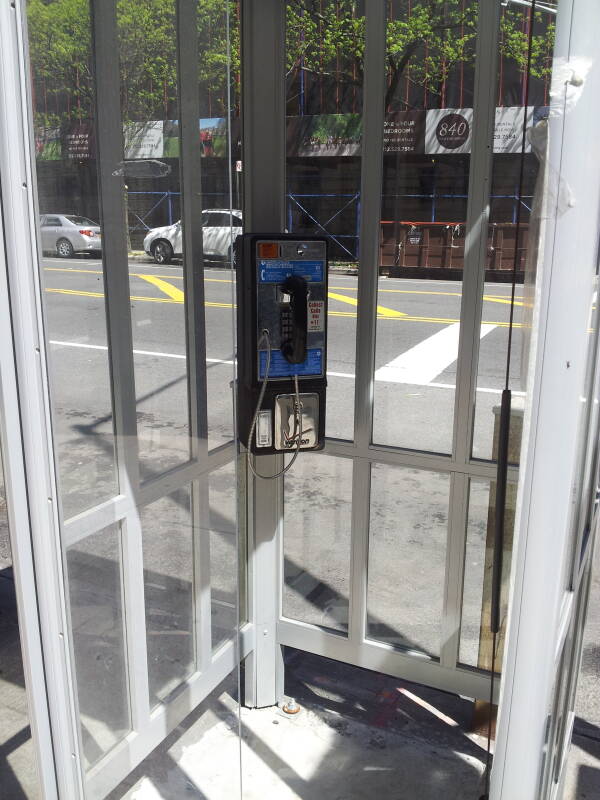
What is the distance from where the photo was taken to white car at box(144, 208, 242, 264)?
2193 millimetres

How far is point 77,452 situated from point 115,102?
872 millimetres

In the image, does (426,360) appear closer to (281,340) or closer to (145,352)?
(281,340)

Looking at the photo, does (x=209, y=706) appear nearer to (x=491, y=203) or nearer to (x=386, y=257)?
(x=386, y=257)

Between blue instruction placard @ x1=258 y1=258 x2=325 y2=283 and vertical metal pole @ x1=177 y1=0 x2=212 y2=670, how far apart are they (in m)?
0.46

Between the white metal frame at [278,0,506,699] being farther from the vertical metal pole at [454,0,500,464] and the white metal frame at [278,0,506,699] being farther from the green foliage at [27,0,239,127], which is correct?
the green foliage at [27,0,239,127]

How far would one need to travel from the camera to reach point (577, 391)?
4.17 feet

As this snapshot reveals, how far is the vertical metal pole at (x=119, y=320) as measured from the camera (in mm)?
1791

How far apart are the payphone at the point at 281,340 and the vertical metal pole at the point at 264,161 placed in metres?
0.33

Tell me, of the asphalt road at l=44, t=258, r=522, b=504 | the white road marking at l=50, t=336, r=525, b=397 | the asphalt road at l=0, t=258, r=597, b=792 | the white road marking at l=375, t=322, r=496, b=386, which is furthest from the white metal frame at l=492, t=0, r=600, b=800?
the white road marking at l=375, t=322, r=496, b=386

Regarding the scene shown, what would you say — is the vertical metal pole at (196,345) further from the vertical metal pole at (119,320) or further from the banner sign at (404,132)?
the banner sign at (404,132)

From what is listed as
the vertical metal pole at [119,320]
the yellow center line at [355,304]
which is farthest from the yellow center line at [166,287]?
the yellow center line at [355,304]

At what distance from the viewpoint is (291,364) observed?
301cm

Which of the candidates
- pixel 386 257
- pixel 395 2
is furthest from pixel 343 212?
pixel 395 2

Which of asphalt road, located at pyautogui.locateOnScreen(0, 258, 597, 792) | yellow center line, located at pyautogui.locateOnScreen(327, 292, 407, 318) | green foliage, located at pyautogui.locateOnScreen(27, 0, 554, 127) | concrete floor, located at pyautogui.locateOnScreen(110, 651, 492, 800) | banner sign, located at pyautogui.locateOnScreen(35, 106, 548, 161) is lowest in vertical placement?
concrete floor, located at pyautogui.locateOnScreen(110, 651, 492, 800)
